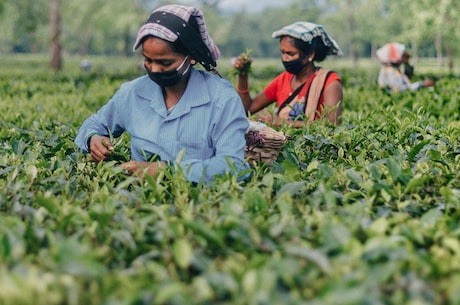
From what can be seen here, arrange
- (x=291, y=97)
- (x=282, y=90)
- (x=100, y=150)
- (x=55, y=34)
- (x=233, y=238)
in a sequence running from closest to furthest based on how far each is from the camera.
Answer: (x=233, y=238) → (x=100, y=150) → (x=291, y=97) → (x=282, y=90) → (x=55, y=34)

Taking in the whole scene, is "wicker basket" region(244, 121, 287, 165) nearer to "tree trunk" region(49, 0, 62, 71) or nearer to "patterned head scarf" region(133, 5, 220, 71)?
"patterned head scarf" region(133, 5, 220, 71)

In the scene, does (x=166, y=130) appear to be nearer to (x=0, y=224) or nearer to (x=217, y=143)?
(x=217, y=143)

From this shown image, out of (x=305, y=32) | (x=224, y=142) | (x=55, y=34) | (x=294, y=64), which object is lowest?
(x=55, y=34)

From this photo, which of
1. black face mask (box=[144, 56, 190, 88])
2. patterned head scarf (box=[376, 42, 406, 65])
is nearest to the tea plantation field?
black face mask (box=[144, 56, 190, 88])

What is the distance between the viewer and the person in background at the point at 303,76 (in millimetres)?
4812

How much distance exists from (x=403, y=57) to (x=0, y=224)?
7.98 metres

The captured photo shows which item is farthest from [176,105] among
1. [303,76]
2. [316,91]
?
[303,76]

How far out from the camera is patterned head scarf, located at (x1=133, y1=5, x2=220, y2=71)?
2883 millimetres

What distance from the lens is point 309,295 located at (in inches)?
59.1

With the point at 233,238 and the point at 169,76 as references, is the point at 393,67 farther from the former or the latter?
the point at 233,238

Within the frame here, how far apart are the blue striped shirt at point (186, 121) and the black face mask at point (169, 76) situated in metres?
0.08

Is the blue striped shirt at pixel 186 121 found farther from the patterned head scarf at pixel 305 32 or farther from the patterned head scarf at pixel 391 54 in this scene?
the patterned head scarf at pixel 391 54

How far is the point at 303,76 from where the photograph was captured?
16.6 ft

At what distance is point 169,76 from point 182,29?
0.82ft
